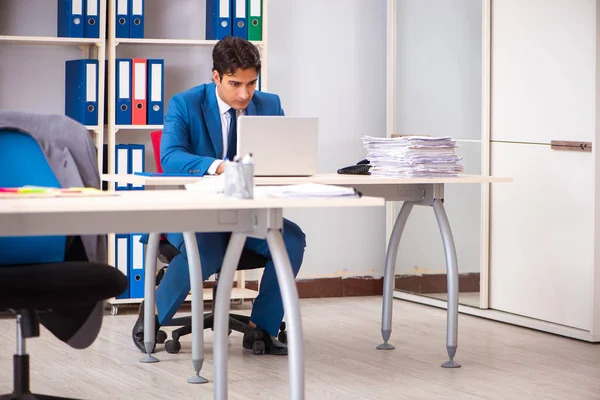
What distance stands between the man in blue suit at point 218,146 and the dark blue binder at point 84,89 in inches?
42.0

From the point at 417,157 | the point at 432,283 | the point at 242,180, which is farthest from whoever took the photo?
the point at 432,283

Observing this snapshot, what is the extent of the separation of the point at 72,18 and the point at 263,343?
6.42 ft

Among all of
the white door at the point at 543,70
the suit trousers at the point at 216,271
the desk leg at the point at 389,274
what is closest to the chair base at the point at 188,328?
the suit trousers at the point at 216,271

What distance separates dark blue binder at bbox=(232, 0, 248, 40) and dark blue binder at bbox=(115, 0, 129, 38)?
55 cm

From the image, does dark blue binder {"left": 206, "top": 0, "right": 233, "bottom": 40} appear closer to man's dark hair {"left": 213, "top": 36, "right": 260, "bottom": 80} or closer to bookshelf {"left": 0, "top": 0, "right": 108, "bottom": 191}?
bookshelf {"left": 0, "top": 0, "right": 108, "bottom": 191}

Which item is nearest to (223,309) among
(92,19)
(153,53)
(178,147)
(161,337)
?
(178,147)

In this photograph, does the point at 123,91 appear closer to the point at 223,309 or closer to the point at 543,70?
the point at 543,70

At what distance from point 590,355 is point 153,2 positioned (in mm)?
2861

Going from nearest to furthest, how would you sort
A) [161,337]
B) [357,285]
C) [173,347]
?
[173,347], [161,337], [357,285]

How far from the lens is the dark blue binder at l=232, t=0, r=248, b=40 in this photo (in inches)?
197

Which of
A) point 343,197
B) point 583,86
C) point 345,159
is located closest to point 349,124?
point 345,159

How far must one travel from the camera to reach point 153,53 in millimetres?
5238

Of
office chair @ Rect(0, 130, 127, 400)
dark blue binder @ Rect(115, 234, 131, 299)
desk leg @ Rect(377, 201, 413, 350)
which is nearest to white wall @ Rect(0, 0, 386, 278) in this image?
dark blue binder @ Rect(115, 234, 131, 299)

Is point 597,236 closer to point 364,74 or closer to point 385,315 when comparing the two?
point 385,315
